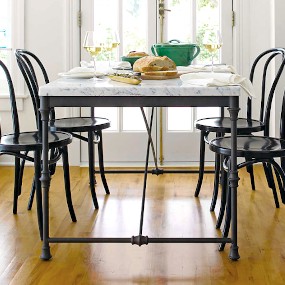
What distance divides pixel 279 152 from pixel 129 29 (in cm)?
240

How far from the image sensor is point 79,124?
4.08 meters

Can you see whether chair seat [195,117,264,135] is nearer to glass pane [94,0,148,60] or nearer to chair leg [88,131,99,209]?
chair leg [88,131,99,209]

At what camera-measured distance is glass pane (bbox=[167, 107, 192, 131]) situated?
5402mm

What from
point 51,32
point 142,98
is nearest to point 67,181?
point 142,98

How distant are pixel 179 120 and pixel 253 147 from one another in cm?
208

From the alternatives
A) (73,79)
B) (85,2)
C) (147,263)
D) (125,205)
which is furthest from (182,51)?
(85,2)

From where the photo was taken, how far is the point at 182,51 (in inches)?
152

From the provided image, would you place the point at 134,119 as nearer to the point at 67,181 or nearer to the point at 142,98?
the point at 67,181

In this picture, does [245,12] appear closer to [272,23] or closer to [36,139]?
[272,23]

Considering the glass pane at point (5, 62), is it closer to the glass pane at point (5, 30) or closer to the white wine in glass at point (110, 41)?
the glass pane at point (5, 30)

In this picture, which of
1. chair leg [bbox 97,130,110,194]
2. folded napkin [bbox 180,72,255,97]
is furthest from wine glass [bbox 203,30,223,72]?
chair leg [bbox 97,130,110,194]

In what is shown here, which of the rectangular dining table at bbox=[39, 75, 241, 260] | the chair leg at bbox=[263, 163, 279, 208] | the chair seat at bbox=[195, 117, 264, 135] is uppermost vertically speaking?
the rectangular dining table at bbox=[39, 75, 241, 260]

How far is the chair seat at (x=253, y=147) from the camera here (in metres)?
3.25

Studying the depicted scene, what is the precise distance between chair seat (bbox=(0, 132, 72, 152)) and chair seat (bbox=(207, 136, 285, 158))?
791mm
